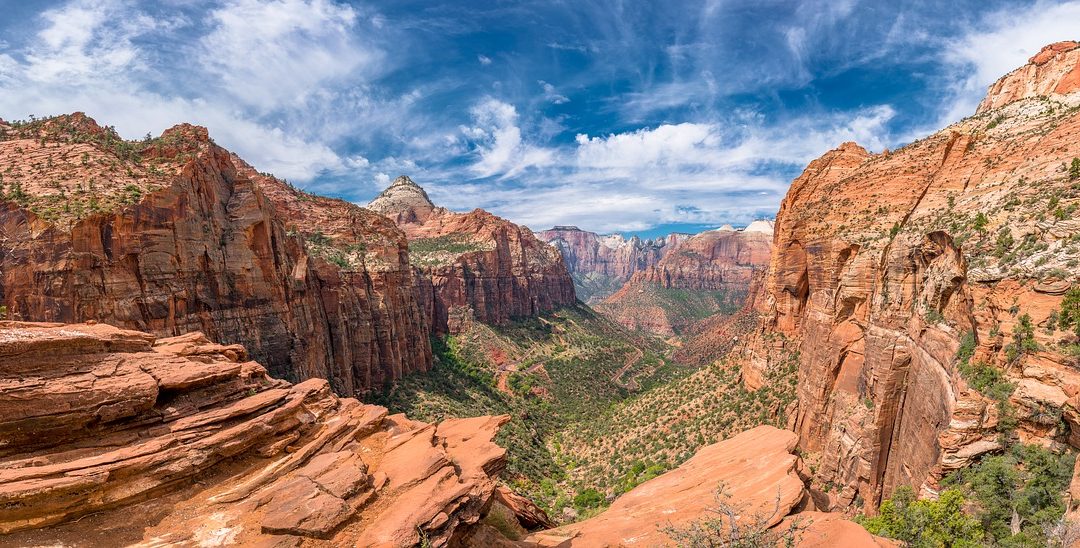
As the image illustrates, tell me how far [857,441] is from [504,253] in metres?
97.4

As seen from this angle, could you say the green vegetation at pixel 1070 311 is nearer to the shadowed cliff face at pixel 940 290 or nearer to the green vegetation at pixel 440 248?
→ the shadowed cliff face at pixel 940 290

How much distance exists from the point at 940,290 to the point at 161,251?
48.2 metres

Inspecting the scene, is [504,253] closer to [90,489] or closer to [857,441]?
[857,441]

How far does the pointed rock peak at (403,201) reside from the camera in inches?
5551

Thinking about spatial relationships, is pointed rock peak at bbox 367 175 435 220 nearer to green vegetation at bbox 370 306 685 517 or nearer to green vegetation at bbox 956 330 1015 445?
green vegetation at bbox 370 306 685 517

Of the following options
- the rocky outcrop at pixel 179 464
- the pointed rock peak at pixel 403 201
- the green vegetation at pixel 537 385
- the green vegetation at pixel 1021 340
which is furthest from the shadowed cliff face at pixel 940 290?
the pointed rock peak at pixel 403 201

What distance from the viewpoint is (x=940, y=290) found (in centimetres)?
2097

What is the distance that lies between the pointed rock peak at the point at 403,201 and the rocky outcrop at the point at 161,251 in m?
93.0

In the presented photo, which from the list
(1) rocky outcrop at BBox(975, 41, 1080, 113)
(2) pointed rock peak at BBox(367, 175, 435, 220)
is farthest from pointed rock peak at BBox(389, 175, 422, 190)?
(1) rocky outcrop at BBox(975, 41, 1080, 113)

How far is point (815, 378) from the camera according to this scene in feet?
99.0

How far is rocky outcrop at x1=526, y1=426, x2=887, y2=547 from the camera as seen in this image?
11.1m

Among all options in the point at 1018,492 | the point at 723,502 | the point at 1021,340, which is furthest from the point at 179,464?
the point at 1021,340

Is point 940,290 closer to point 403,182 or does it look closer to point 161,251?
point 161,251

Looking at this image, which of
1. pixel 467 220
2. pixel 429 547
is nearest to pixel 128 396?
pixel 429 547
